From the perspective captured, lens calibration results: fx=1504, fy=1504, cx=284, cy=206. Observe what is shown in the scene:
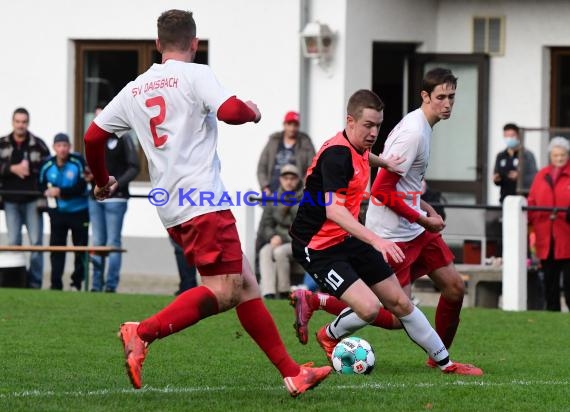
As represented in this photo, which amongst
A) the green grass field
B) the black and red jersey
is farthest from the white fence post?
the black and red jersey

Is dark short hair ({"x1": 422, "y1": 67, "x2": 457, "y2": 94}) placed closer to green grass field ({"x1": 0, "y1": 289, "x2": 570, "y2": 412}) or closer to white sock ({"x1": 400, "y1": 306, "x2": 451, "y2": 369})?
white sock ({"x1": 400, "y1": 306, "x2": 451, "y2": 369})

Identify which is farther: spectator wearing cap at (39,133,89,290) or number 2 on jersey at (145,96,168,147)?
spectator wearing cap at (39,133,89,290)

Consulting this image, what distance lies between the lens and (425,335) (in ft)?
30.6

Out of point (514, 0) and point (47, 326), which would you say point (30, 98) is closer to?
point (514, 0)

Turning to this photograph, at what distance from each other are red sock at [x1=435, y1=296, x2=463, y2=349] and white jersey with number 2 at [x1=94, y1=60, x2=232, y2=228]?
267 centimetres

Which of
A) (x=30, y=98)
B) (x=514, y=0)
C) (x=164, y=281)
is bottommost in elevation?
(x=164, y=281)

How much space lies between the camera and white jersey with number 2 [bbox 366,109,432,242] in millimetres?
9574

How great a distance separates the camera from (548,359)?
35.8ft

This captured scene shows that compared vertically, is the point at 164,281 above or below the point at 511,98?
below

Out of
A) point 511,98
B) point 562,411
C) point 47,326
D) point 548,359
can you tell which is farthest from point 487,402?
point 511,98

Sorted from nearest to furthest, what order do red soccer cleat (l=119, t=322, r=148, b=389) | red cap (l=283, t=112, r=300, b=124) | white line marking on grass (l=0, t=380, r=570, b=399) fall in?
red soccer cleat (l=119, t=322, r=148, b=389) → white line marking on grass (l=0, t=380, r=570, b=399) → red cap (l=283, t=112, r=300, b=124)

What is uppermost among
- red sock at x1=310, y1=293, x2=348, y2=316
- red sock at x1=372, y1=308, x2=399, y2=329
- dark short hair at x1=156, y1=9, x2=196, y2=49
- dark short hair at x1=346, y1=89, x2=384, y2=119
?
dark short hair at x1=156, y1=9, x2=196, y2=49

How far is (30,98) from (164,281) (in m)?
3.52

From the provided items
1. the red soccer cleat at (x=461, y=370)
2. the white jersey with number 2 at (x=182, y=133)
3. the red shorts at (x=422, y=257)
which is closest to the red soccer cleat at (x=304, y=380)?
the white jersey with number 2 at (x=182, y=133)
